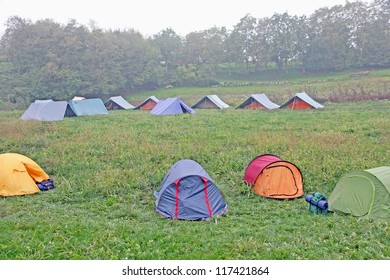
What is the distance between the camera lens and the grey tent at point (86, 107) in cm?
2401

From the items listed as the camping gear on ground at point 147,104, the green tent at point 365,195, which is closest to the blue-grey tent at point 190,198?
the green tent at point 365,195

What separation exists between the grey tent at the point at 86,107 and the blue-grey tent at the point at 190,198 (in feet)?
60.0

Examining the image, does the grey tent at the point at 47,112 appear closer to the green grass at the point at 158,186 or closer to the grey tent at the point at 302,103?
the green grass at the point at 158,186

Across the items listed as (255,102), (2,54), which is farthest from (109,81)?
(255,102)

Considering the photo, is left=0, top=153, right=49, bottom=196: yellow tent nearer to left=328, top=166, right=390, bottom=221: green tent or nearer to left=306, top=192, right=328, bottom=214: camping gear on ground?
left=306, top=192, right=328, bottom=214: camping gear on ground

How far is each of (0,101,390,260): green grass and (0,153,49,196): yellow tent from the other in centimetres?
25

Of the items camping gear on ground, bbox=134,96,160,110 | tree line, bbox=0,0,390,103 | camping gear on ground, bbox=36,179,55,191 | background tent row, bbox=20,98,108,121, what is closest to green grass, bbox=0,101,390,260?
camping gear on ground, bbox=36,179,55,191

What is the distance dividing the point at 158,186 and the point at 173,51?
52.9 meters

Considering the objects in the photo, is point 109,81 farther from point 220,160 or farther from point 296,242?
point 296,242

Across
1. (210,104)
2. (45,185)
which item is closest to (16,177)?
(45,185)

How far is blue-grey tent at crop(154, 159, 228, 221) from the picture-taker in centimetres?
680

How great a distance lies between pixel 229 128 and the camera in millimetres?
16281

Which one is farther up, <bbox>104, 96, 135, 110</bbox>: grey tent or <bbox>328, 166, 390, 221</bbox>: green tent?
<bbox>104, 96, 135, 110</bbox>: grey tent

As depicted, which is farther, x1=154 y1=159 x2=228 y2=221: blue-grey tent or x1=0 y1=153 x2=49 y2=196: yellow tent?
x1=0 y1=153 x2=49 y2=196: yellow tent
